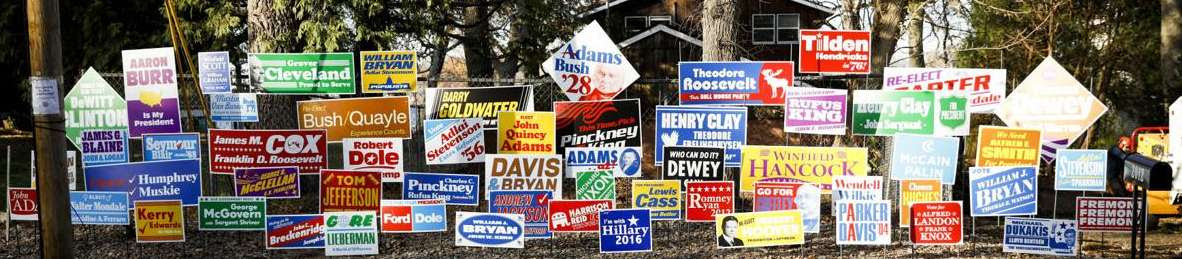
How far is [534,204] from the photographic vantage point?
9141 mm

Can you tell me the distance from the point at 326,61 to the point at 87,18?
38.3 feet

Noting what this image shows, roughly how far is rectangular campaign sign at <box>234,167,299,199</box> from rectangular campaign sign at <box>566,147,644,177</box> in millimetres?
2643

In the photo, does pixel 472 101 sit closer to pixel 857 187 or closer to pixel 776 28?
pixel 857 187

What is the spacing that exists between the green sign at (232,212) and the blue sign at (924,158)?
5889mm

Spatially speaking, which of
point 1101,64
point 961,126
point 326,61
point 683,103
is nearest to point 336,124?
point 326,61

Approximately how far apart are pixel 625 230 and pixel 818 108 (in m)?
2.19

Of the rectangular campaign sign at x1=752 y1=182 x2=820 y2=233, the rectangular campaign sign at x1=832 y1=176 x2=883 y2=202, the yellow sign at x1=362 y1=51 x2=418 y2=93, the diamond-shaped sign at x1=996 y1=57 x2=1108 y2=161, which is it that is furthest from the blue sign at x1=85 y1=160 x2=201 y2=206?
the diamond-shaped sign at x1=996 y1=57 x2=1108 y2=161

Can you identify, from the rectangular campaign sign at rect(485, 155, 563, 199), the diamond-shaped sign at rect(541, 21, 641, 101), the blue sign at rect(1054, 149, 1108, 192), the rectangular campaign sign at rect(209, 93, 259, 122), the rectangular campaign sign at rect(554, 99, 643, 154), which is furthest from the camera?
the rectangular campaign sign at rect(209, 93, 259, 122)

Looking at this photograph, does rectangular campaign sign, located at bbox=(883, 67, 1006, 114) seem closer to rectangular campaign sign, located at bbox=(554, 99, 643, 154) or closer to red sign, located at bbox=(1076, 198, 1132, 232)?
red sign, located at bbox=(1076, 198, 1132, 232)

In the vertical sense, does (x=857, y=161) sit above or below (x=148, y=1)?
below

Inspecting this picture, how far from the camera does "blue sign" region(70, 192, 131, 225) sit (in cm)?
922

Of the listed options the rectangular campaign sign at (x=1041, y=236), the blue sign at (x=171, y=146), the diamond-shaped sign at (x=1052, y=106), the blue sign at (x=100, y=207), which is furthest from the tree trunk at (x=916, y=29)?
the blue sign at (x=100, y=207)

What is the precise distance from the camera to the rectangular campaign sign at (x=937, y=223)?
29.0 feet

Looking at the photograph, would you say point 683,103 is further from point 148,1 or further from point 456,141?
point 148,1
